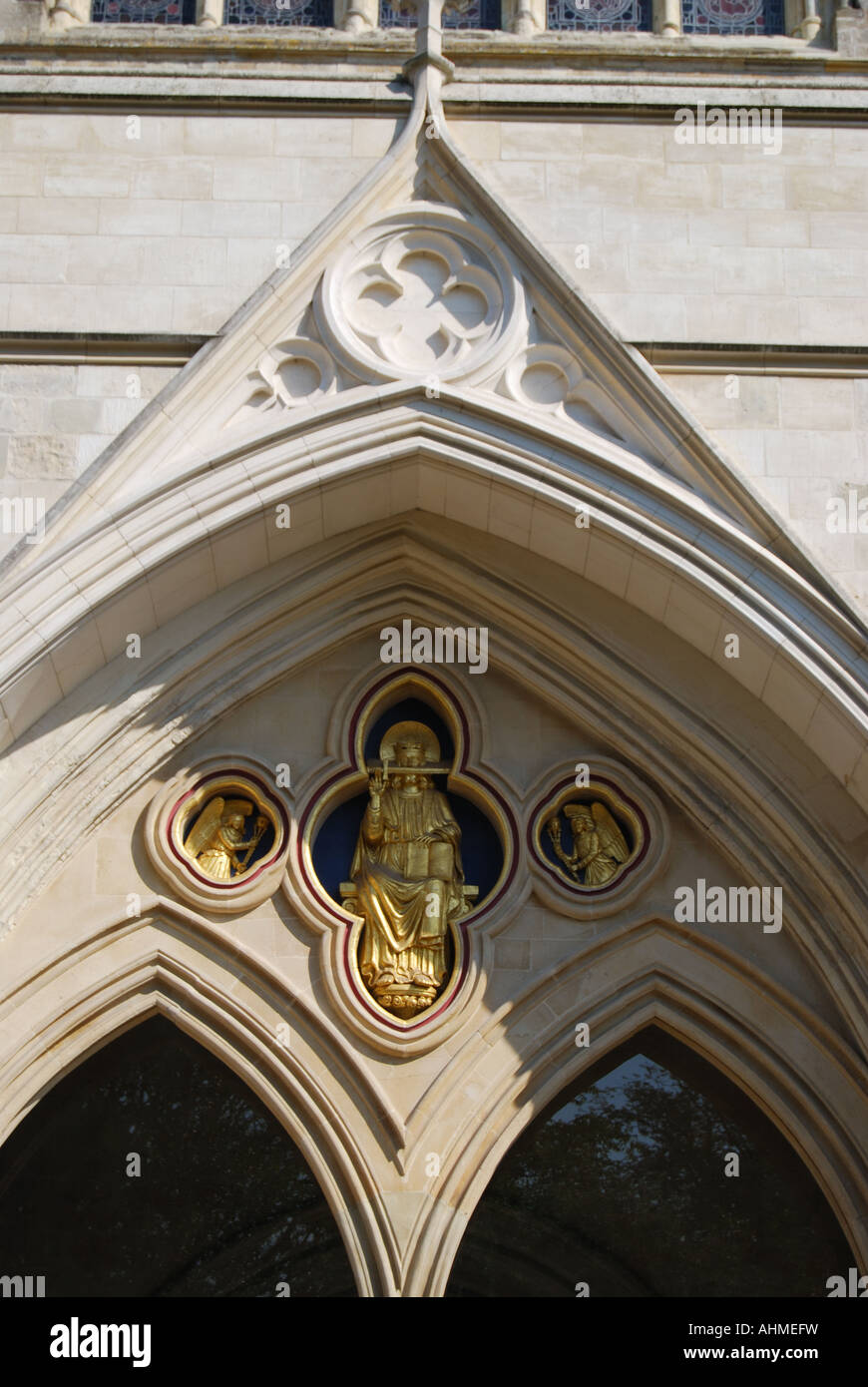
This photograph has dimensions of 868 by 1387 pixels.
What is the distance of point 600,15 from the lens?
10438mm

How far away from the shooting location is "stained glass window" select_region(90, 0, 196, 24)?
34.3ft

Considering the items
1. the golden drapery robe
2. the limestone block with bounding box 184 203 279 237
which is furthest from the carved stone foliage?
the golden drapery robe

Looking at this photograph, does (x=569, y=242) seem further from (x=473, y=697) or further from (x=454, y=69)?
(x=473, y=697)

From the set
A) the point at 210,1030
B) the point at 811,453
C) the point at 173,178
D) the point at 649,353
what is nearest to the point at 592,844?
the point at 210,1030

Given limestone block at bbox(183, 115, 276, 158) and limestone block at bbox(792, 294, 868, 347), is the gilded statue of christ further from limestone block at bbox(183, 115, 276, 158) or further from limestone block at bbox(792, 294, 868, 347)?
limestone block at bbox(183, 115, 276, 158)

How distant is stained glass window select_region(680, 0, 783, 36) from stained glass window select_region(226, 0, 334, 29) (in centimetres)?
182

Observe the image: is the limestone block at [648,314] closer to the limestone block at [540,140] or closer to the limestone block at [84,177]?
the limestone block at [540,140]

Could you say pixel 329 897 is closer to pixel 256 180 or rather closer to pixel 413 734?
pixel 413 734

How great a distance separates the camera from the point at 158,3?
10508 mm

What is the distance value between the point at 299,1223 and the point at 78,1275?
1219 mm

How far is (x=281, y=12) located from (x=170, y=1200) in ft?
20.8

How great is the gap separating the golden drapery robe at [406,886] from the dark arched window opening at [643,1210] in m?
1.29

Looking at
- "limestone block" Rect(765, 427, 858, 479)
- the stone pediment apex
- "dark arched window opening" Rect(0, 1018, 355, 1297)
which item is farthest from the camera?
"dark arched window opening" Rect(0, 1018, 355, 1297)

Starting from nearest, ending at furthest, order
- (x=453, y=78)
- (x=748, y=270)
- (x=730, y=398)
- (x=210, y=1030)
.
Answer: (x=210, y=1030) < (x=730, y=398) < (x=748, y=270) < (x=453, y=78)
